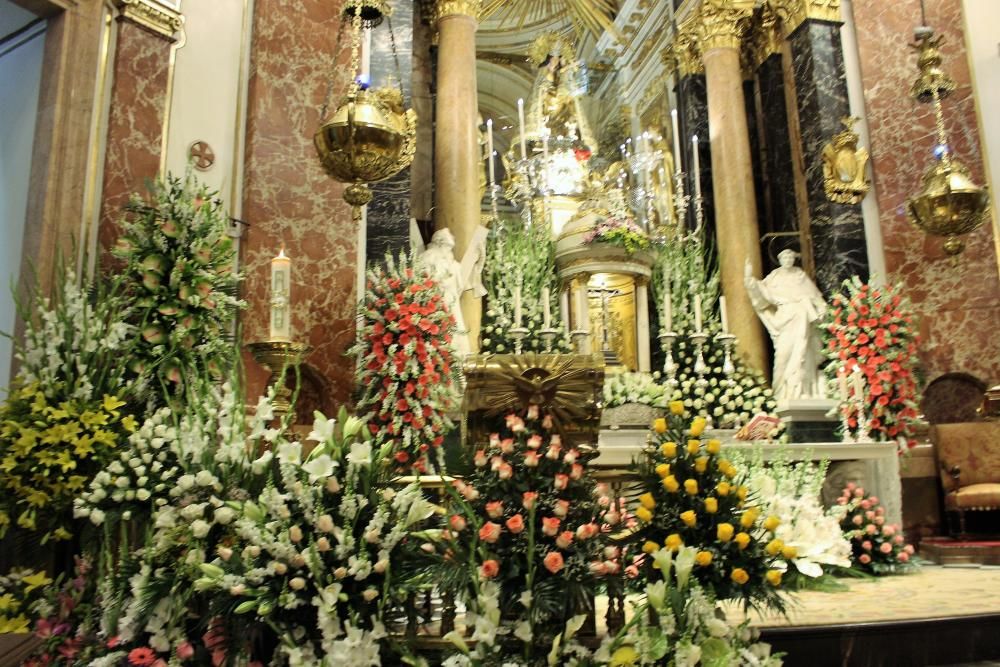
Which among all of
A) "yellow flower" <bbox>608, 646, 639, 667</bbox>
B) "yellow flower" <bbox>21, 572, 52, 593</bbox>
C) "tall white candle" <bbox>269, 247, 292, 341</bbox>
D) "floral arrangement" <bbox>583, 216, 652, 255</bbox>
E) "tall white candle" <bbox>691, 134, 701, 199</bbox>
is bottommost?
"yellow flower" <bbox>608, 646, 639, 667</bbox>

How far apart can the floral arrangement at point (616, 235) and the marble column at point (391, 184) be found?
7.05ft

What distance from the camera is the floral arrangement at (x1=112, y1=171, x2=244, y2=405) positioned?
4781 mm

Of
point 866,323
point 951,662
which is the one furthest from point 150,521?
point 866,323

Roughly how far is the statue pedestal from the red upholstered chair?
102cm

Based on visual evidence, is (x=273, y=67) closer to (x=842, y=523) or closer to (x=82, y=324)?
(x=82, y=324)

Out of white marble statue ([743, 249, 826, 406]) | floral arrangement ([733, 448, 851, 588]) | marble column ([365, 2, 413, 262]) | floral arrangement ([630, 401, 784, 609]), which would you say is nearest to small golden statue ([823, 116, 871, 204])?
white marble statue ([743, 249, 826, 406])

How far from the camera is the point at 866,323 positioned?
25.7 feet

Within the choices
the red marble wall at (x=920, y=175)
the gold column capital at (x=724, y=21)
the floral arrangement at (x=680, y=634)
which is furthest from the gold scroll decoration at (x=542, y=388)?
the gold column capital at (x=724, y=21)

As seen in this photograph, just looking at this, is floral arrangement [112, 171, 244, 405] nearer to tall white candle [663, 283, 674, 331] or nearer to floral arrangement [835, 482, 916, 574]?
floral arrangement [835, 482, 916, 574]

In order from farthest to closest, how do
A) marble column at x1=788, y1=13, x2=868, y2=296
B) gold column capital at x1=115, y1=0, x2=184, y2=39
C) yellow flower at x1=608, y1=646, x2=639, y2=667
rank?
1. marble column at x1=788, y1=13, x2=868, y2=296
2. gold column capital at x1=115, y1=0, x2=184, y2=39
3. yellow flower at x1=608, y1=646, x2=639, y2=667

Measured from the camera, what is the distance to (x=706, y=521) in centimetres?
310

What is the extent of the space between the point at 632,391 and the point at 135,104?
4966 mm

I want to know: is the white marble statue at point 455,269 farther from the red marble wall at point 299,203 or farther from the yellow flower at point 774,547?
the yellow flower at point 774,547

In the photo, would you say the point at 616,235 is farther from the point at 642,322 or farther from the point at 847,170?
the point at 847,170
